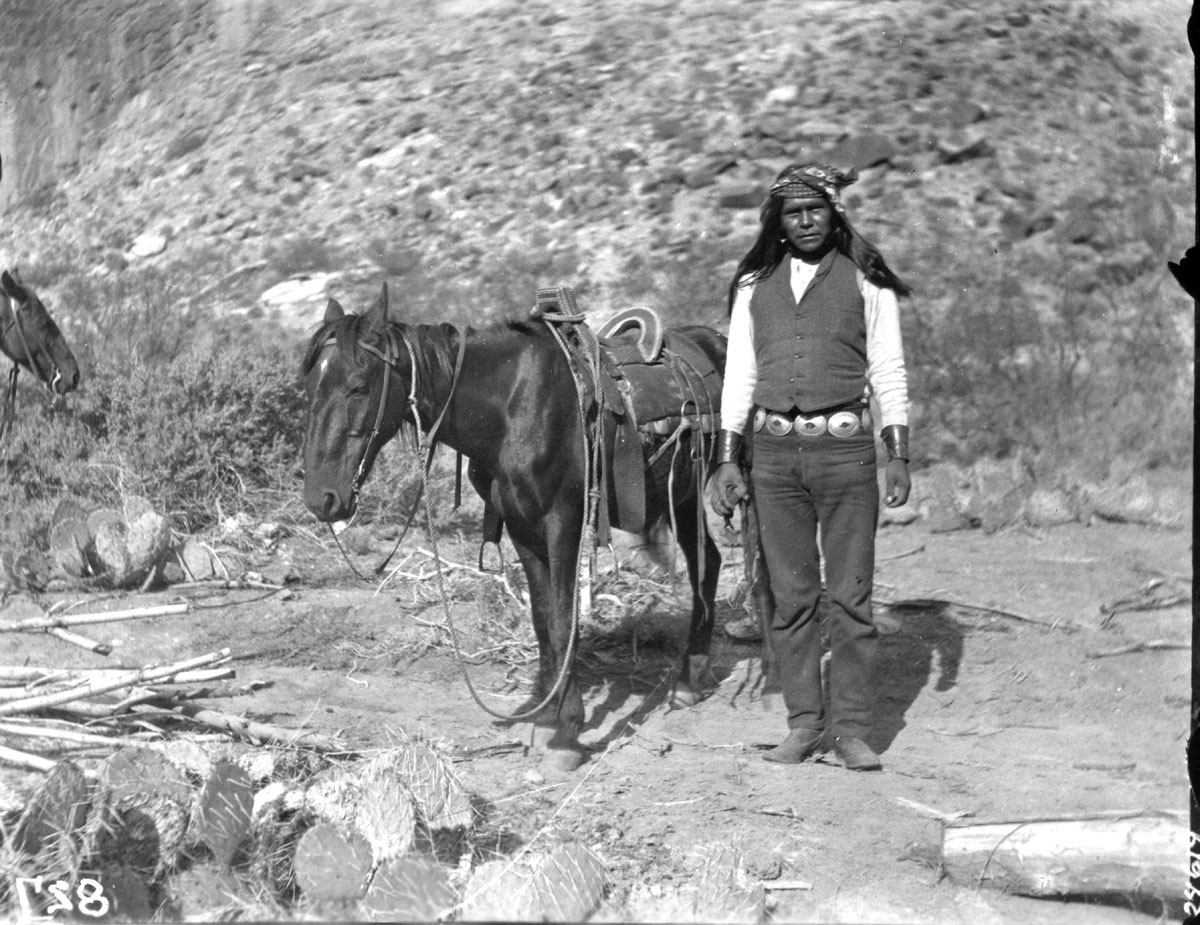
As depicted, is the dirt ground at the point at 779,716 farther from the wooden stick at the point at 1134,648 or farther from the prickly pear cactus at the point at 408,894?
the prickly pear cactus at the point at 408,894

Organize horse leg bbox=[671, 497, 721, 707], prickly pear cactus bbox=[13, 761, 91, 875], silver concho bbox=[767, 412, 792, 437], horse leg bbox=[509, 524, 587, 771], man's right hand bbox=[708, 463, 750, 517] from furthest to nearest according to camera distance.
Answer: horse leg bbox=[671, 497, 721, 707], horse leg bbox=[509, 524, 587, 771], man's right hand bbox=[708, 463, 750, 517], silver concho bbox=[767, 412, 792, 437], prickly pear cactus bbox=[13, 761, 91, 875]

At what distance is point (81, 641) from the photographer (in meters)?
5.98

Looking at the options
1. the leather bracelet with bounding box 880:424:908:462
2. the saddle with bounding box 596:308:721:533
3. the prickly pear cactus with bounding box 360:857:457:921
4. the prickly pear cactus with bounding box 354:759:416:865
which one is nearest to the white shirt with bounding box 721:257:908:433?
the leather bracelet with bounding box 880:424:908:462

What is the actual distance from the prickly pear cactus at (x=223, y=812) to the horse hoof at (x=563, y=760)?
139 centimetres

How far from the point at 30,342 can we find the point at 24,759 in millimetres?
4586

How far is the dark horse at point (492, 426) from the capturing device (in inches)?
187

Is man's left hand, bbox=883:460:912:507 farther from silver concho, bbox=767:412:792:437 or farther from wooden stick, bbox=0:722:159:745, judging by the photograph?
wooden stick, bbox=0:722:159:745

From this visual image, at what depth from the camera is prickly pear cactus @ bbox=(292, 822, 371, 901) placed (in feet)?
12.3

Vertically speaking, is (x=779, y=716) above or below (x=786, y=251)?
below

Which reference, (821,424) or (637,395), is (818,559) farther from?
(637,395)

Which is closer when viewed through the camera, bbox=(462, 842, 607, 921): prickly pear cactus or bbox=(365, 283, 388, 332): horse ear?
bbox=(462, 842, 607, 921): prickly pear cactus

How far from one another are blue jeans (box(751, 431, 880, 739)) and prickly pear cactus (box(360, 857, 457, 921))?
185 cm

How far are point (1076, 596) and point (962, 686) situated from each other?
1496 mm

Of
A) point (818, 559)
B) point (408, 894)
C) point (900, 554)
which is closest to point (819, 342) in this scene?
point (818, 559)
